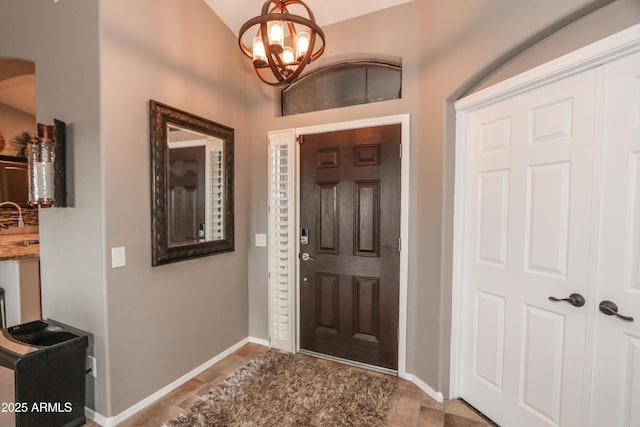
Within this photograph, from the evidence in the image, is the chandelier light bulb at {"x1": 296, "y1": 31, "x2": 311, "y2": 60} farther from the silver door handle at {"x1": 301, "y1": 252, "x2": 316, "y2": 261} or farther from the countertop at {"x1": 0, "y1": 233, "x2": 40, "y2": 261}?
the countertop at {"x1": 0, "y1": 233, "x2": 40, "y2": 261}

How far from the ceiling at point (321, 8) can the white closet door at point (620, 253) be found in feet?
5.47

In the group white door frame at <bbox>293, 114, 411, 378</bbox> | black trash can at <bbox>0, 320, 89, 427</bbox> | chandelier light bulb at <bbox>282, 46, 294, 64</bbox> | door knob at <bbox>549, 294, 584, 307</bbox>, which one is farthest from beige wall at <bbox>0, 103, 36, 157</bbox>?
door knob at <bbox>549, 294, 584, 307</bbox>

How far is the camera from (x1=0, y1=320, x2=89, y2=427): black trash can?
5.11ft

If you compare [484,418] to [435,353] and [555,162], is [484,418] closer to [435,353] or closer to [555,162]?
[435,353]

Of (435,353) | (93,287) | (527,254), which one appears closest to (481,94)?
(527,254)

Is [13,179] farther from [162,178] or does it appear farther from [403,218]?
[403,218]

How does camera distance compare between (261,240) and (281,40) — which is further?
(261,240)

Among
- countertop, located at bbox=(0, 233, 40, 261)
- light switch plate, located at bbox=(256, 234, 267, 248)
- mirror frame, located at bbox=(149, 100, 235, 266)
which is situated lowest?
countertop, located at bbox=(0, 233, 40, 261)

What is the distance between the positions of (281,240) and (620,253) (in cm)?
233

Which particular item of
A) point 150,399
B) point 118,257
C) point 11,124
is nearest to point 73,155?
point 118,257

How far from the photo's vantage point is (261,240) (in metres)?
2.97

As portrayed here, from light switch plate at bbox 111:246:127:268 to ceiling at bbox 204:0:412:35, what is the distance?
2201 millimetres

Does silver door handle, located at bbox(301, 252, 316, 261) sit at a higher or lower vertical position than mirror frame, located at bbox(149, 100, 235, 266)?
lower

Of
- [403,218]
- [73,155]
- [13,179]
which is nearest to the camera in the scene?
[73,155]
